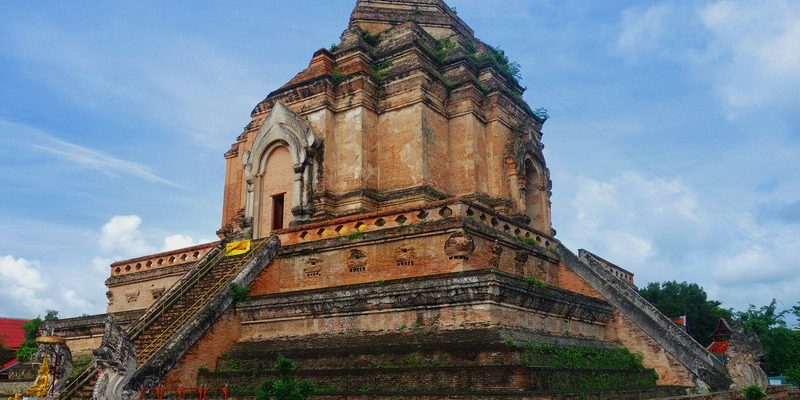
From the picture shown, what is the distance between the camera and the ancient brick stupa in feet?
39.5

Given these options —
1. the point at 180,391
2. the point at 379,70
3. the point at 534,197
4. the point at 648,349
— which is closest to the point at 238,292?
the point at 180,391

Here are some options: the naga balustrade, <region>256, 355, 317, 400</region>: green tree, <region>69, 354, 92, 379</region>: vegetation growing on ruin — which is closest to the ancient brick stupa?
the naga balustrade

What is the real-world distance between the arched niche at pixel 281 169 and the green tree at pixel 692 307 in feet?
99.0

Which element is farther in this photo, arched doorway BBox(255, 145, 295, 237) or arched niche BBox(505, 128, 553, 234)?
arched niche BBox(505, 128, 553, 234)

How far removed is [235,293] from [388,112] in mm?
8221

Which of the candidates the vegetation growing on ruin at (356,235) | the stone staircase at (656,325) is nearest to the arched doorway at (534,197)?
the stone staircase at (656,325)

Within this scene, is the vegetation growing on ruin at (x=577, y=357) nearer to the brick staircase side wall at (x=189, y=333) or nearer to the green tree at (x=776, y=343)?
the brick staircase side wall at (x=189, y=333)

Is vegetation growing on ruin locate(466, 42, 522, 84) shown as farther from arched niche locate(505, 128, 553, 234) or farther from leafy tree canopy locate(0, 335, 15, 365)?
leafy tree canopy locate(0, 335, 15, 365)

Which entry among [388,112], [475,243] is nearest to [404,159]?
[388,112]

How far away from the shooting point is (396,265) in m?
15.2

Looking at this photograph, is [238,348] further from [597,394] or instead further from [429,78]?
[429,78]

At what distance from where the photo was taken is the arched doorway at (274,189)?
2092cm

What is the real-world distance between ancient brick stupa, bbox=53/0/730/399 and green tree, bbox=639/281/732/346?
23213 millimetres

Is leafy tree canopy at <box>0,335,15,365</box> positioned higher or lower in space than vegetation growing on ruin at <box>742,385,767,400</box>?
higher
